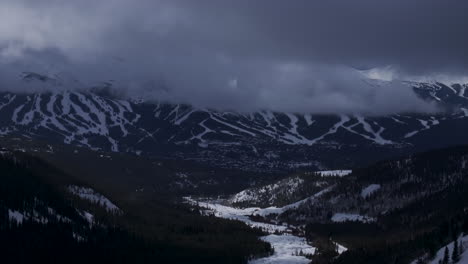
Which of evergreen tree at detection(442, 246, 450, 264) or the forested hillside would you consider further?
the forested hillside

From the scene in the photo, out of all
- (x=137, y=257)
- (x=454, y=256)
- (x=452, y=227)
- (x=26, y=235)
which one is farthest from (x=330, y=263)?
(x=26, y=235)

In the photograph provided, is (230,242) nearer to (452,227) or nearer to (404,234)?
(404,234)

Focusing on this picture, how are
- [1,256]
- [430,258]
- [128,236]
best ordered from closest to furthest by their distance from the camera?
[430,258] → [1,256] → [128,236]

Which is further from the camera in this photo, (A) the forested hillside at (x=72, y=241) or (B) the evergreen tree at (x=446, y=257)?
(A) the forested hillside at (x=72, y=241)

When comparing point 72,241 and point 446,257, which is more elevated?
point 72,241

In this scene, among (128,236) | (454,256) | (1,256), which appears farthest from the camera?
(128,236)

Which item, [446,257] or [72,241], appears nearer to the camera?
[446,257]

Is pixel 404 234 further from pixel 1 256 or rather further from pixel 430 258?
pixel 1 256

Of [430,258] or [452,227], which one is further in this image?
[452,227]

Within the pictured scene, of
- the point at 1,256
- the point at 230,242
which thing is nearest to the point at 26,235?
the point at 1,256
